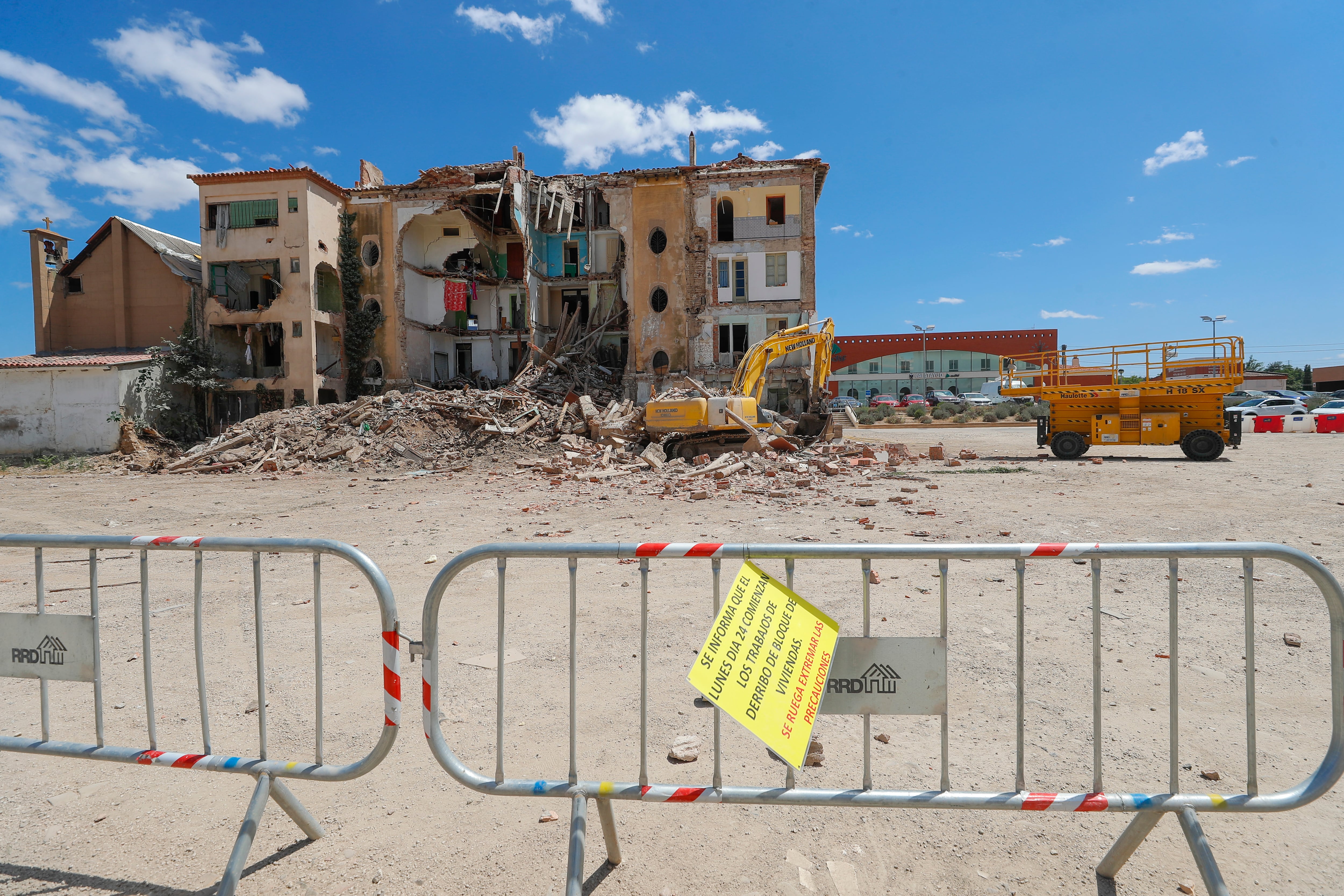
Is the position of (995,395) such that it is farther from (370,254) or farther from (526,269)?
(370,254)

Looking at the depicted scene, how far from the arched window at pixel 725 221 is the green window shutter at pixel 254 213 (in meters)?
18.2

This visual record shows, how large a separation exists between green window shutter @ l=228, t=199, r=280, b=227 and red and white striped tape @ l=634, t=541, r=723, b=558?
30.8 meters

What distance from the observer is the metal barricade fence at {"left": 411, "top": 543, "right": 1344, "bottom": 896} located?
2.30m

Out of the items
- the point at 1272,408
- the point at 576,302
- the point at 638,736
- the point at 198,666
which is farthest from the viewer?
the point at 576,302

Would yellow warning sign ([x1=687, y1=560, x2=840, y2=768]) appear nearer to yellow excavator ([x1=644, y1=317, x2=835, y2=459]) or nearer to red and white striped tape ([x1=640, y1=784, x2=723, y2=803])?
red and white striped tape ([x1=640, y1=784, x2=723, y2=803])

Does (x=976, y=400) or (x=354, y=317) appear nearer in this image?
(x=354, y=317)

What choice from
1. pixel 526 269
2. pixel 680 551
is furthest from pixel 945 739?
pixel 526 269

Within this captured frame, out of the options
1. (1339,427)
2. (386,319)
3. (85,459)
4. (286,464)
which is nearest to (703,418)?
(286,464)

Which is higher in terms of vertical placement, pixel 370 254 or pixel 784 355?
pixel 370 254

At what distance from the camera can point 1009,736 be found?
136 inches

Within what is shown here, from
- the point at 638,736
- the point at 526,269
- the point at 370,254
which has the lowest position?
the point at 638,736

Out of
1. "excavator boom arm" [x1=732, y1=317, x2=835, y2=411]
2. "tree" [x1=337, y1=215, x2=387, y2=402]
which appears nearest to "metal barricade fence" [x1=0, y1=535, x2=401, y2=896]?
"excavator boom arm" [x1=732, y1=317, x2=835, y2=411]

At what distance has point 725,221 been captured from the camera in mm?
28031

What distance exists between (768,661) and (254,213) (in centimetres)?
3209
